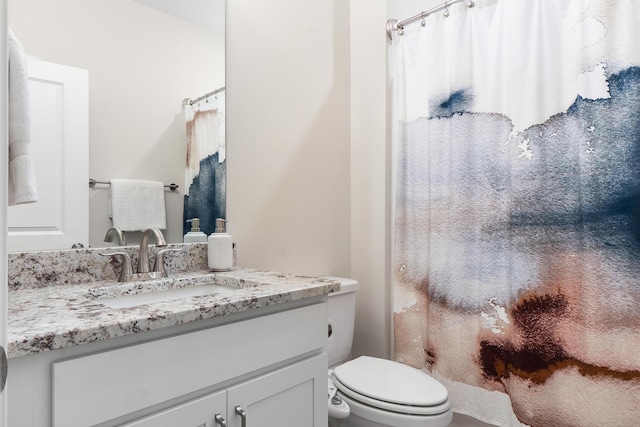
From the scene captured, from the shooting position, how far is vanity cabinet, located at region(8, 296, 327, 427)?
67 centimetres

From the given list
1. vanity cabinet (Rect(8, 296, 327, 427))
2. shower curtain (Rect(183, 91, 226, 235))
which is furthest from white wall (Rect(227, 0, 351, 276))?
vanity cabinet (Rect(8, 296, 327, 427))

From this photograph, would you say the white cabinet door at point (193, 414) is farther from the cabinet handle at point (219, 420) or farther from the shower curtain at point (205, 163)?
the shower curtain at point (205, 163)

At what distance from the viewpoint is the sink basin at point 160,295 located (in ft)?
3.53

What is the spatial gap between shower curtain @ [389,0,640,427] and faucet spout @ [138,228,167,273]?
1044mm

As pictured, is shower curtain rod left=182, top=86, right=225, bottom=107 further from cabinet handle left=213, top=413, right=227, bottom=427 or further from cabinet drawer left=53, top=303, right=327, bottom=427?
cabinet handle left=213, top=413, right=227, bottom=427

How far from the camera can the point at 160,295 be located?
3.83ft

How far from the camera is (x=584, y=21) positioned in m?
1.31

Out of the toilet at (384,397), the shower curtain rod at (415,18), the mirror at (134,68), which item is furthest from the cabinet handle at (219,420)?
the shower curtain rod at (415,18)

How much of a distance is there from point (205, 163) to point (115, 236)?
0.43 meters

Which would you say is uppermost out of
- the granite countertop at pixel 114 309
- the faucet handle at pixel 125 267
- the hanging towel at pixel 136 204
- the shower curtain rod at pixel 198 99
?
the shower curtain rod at pixel 198 99

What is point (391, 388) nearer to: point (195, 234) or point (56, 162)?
point (195, 234)

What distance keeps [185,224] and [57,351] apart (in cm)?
80

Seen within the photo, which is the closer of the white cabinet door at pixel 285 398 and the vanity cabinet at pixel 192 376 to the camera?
the vanity cabinet at pixel 192 376

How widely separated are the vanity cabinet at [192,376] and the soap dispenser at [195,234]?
57 centimetres
